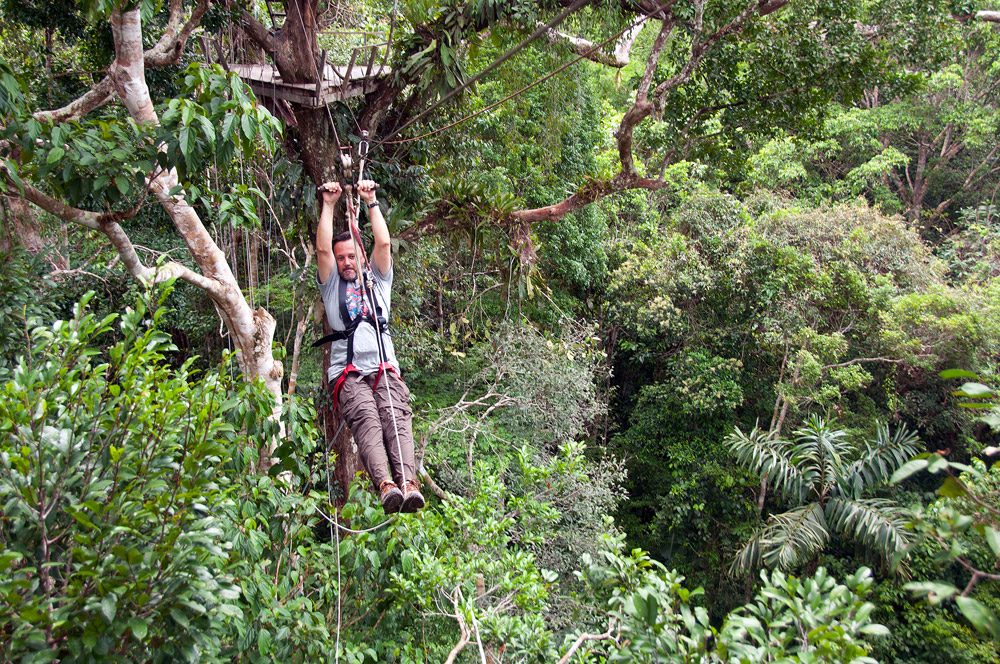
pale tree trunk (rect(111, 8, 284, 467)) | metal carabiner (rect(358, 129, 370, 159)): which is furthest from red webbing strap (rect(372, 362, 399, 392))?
metal carabiner (rect(358, 129, 370, 159))

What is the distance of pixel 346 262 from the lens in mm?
2998

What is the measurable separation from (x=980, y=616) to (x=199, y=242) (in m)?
2.88

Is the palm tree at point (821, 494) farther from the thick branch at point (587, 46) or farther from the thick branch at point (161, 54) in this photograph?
the thick branch at point (161, 54)

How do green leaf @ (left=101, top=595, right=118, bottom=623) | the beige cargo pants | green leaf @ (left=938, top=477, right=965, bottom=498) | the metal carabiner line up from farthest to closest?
the metal carabiner, the beige cargo pants, green leaf @ (left=101, top=595, right=118, bottom=623), green leaf @ (left=938, top=477, right=965, bottom=498)

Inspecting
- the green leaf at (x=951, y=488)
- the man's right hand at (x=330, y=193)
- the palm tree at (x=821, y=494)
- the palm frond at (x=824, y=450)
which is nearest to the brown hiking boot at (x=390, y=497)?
the man's right hand at (x=330, y=193)

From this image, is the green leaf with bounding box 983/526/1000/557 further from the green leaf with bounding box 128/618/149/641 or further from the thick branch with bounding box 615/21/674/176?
the thick branch with bounding box 615/21/674/176

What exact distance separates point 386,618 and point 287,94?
9.63ft

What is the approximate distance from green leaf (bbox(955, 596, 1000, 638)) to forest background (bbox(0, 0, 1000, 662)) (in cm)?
4

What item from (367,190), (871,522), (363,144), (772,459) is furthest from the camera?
(772,459)

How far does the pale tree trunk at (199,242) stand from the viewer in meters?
2.52

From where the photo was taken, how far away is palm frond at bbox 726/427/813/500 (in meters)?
6.48

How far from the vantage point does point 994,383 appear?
6477 millimetres

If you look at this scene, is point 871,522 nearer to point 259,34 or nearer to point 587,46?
point 587,46

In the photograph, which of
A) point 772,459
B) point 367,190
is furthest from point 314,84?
point 772,459
